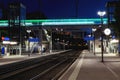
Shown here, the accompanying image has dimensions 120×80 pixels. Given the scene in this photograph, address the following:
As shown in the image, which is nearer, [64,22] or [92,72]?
[92,72]

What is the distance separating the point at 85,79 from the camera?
20.2m

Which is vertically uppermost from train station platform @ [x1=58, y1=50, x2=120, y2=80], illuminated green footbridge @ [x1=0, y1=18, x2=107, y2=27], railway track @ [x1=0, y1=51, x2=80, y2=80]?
illuminated green footbridge @ [x1=0, y1=18, x2=107, y2=27]

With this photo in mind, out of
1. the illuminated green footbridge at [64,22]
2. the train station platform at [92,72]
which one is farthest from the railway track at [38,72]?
the illuminated green footbridge at [64,22]

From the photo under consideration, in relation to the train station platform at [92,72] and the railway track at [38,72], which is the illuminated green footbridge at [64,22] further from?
the train station platform at [92,72]

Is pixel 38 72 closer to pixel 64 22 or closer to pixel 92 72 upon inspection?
pixel 92 72

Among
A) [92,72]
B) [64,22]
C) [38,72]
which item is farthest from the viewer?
[64,22]

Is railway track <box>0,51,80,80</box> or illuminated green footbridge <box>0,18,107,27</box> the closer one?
railway track <box>0,51,80,80</box>

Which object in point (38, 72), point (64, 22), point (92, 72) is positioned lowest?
point (38, 72)

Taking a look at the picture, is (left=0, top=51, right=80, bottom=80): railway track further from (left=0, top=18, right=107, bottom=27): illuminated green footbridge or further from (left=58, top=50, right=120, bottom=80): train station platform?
(left=0, top=18, right=107, bottom=27): illuminated green footbridge

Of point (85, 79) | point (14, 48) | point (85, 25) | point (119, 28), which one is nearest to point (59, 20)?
point (85, 25)

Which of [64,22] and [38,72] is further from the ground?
[64,22]

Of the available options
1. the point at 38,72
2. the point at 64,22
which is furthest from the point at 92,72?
the point at 64,22

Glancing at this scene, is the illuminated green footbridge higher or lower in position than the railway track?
higher

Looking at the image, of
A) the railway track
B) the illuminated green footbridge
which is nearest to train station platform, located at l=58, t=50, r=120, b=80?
the railway track
